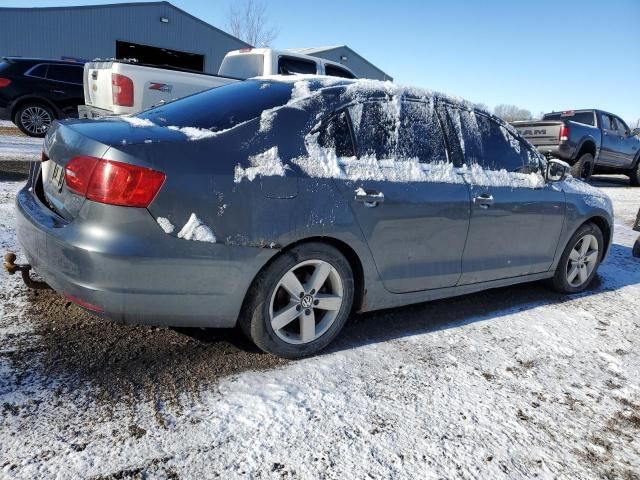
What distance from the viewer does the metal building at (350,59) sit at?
110ft

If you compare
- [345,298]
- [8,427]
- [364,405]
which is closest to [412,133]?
[345,298]

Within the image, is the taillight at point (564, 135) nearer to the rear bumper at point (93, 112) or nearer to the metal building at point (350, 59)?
the rear bumper at point (93, 112)

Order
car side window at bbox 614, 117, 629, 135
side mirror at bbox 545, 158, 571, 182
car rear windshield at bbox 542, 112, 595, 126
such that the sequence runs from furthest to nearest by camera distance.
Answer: car side window at bbox 614, 117, 629, 135, car rear windshield at bbox 542, 112, 595, 126, side mirror at bbox 545, 158, 571, 182

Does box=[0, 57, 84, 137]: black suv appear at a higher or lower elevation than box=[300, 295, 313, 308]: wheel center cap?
higher

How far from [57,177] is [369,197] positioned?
1.67 metres

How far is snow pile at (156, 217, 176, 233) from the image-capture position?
2322mm

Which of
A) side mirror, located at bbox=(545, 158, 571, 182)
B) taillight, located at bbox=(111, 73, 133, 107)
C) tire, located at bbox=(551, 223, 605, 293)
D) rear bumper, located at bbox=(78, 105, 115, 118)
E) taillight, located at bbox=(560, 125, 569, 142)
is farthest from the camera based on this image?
taillight, located at bbox=(560, 125, 569, 142)

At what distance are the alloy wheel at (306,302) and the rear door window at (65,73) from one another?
1138 cm

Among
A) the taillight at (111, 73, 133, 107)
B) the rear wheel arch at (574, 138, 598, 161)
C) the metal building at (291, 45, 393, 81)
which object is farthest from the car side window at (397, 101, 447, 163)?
the metal building at (291, 45, 393, 81)

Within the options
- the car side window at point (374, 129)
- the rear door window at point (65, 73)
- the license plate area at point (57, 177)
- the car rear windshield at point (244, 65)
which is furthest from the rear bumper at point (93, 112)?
the car side window at point (374, 129)

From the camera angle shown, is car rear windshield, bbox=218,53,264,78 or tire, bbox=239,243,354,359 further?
car rear windshield, bbox=218,53,264,78

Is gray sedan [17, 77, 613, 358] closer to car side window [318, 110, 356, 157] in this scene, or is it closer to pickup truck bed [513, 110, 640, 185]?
car side window [318, 110, 356, 157]

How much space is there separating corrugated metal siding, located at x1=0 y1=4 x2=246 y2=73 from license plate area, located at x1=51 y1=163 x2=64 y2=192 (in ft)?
83.2

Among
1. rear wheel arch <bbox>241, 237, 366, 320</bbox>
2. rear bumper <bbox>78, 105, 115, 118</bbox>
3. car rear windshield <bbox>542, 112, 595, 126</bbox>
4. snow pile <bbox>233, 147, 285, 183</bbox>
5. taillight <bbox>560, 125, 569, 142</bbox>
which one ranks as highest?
car rear windshield <bbox>542, 112, 595, 126</bbox>
